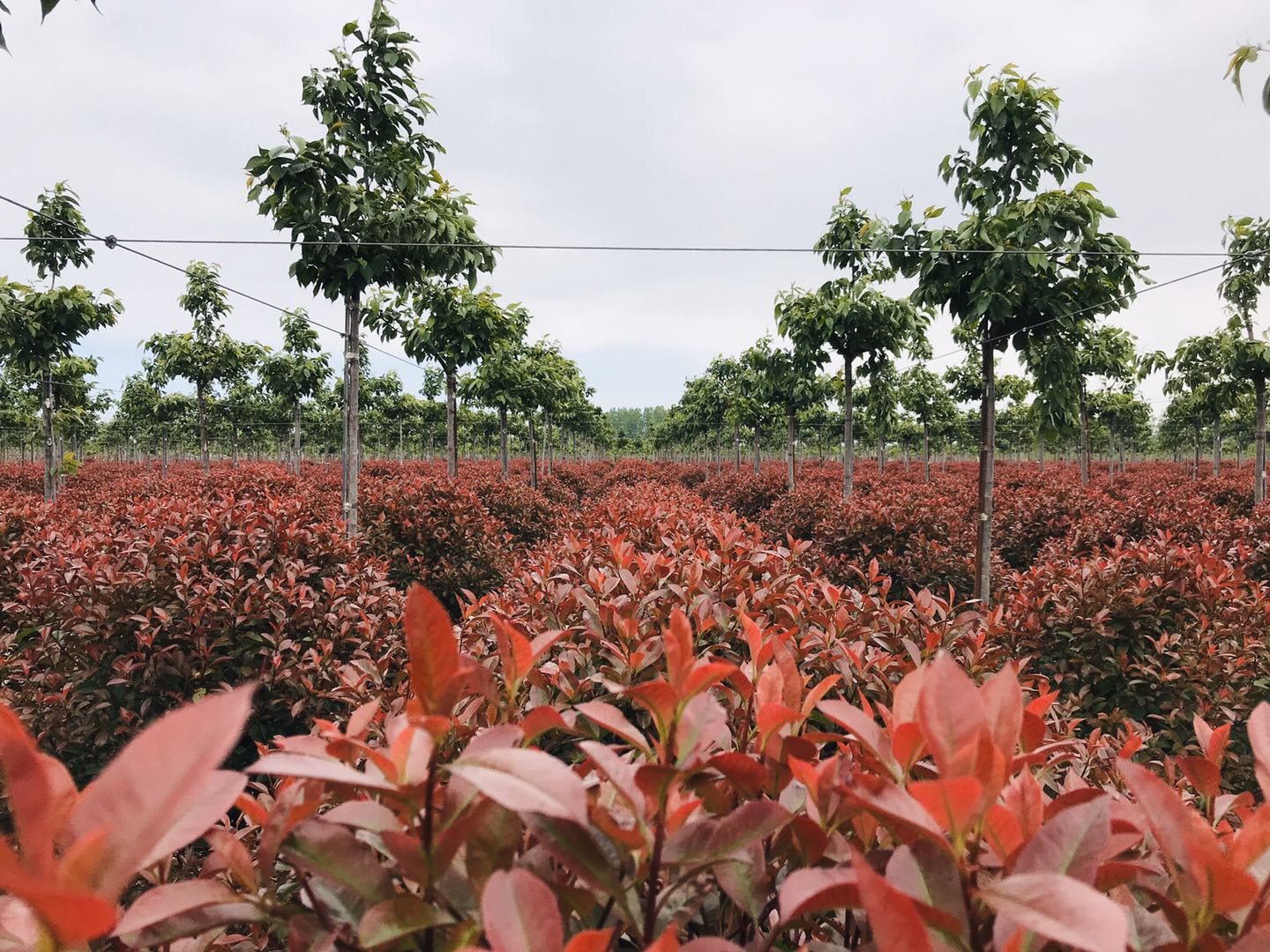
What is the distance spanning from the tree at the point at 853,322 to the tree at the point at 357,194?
6.64 meters

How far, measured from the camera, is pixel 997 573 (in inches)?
276

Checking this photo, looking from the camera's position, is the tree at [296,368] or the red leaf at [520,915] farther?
the tree at [296,368]

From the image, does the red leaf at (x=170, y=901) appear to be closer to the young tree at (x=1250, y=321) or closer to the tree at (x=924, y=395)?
the young tree at (x=1250, y=321)

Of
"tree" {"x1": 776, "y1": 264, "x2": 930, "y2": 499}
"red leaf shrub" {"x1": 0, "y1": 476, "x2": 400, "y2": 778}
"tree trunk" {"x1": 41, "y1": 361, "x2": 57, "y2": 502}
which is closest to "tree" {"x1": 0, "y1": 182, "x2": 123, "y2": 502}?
"tree trunk" {"x1": 41, "y1": 361, "x2": 57, "y2": 502}

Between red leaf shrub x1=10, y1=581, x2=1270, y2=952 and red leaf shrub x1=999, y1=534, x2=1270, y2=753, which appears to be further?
red leaf shrub x1=999, y1=534, x2=1270, y2=753

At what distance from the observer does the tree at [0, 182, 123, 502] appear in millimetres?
11789

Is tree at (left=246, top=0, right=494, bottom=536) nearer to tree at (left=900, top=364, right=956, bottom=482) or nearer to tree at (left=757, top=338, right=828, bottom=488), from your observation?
tree at (left=757, top=338, right=828, bottom=488)

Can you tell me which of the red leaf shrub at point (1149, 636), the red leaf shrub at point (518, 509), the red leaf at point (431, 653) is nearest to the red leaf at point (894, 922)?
the red leaf at point (431, 653)

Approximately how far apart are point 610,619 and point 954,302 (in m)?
5.48

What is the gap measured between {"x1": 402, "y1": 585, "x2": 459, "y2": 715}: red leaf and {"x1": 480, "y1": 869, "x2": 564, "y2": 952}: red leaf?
19 centimetres

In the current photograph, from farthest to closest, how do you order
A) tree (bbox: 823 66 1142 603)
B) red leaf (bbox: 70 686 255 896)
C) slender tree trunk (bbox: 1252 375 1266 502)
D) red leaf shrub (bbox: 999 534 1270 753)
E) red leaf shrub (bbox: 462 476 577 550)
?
1. slender tree trunk (bbox: 1252 375 1266 502)
2. red leaf shrub (bbox: 462 476 577 550)
3. tree (bbox: 823 66 1142 603)
4. red leaf shrub (bbox: 999 534 1270 753)
5. red leaf (bbox: 70 686 255 896)

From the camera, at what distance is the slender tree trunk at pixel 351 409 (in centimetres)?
687

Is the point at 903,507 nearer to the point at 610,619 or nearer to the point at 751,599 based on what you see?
the point at 751,599

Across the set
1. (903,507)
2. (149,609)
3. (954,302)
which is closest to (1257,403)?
(903,507)
